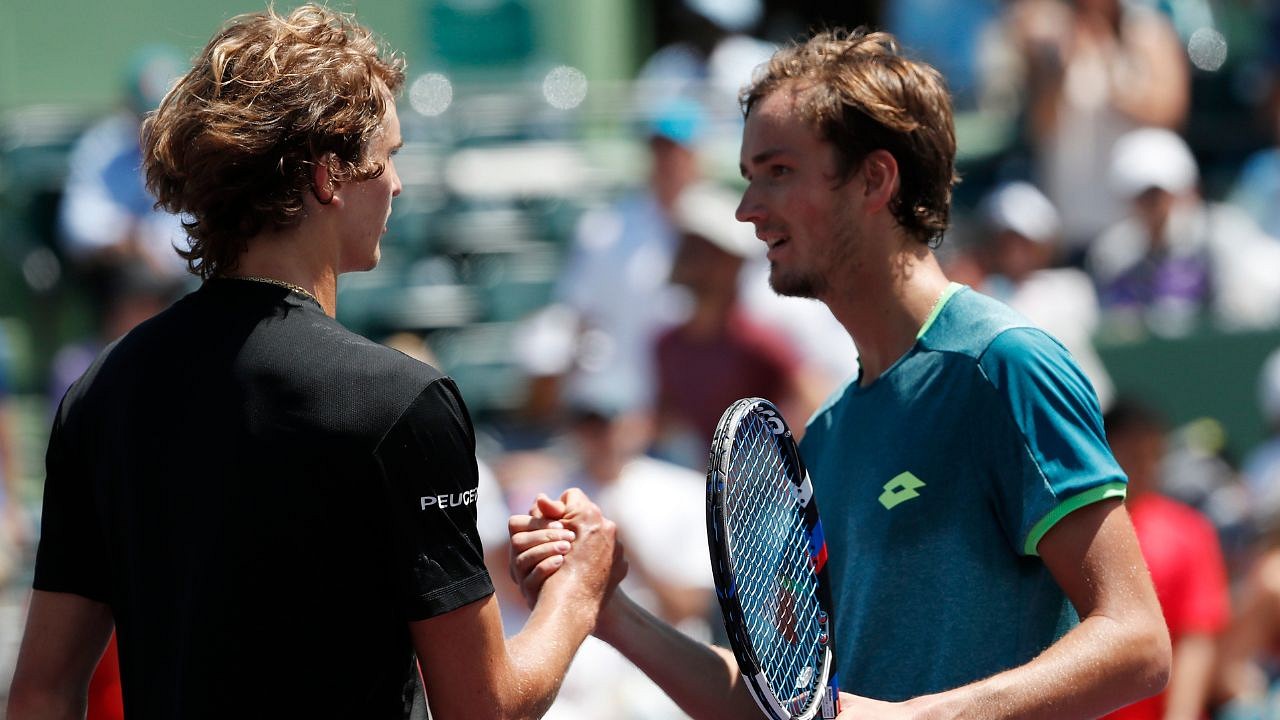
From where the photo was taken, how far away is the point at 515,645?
2.37 meters

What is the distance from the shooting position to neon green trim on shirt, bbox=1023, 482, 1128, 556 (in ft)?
7.80

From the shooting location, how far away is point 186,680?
7.06 ft

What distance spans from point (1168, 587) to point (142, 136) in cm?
453

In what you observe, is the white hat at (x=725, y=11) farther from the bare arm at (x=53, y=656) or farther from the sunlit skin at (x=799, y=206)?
the bare arm at (x=53, y=656)

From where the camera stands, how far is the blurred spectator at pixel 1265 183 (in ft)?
28.6

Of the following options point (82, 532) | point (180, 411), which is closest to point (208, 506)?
point (180, 411)

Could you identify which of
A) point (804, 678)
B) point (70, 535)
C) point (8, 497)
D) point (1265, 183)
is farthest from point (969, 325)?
point (1265, 183)

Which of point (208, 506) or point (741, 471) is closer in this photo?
point (208, 506)

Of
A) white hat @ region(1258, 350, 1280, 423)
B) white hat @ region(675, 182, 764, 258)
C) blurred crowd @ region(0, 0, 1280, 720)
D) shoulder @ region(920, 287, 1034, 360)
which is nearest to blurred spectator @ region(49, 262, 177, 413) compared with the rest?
blurred crowd @ region(0, 0, 1280, 720)

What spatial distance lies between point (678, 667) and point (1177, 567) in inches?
142

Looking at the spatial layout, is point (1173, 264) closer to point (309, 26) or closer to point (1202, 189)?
point (1202, 189)

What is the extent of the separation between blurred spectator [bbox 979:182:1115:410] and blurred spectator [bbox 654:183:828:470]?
5.61ft

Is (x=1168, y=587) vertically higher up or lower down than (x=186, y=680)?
lower down

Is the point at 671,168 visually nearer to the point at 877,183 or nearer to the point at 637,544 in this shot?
the point at 637,544
